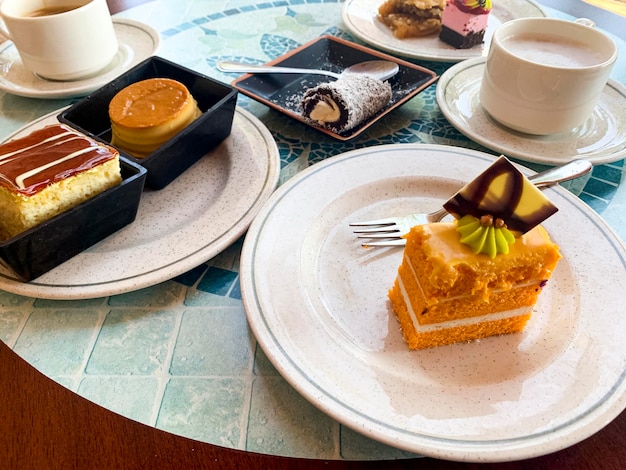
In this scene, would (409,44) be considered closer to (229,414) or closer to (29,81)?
(29,81)

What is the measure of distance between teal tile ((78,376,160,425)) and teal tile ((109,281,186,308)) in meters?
0.14

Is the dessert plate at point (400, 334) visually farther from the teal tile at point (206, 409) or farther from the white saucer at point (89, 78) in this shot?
the white saucer at point (89, 78)

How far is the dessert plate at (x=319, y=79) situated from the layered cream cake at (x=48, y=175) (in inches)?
16.8

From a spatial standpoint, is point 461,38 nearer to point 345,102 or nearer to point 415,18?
point 415,18

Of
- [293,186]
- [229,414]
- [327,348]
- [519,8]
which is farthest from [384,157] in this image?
[519,8]

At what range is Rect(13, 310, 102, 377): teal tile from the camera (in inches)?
28.5

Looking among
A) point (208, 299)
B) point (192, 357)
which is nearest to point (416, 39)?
point (208, 299)

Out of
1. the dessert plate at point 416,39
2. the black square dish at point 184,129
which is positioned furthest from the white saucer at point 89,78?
the dessert plate at point 416,39

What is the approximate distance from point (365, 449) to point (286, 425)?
4.2 inches

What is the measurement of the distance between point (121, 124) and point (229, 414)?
0.60 meters

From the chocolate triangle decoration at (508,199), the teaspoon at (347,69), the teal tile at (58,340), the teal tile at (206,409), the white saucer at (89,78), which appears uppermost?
the chocolate triangle decoration at (508,199)

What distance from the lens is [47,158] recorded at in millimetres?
813

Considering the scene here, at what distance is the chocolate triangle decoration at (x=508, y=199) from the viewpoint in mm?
673

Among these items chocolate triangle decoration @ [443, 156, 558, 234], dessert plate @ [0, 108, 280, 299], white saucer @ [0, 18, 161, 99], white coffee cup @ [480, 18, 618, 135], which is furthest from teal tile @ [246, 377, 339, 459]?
white saucer @ [0, 18, 161, 99]
